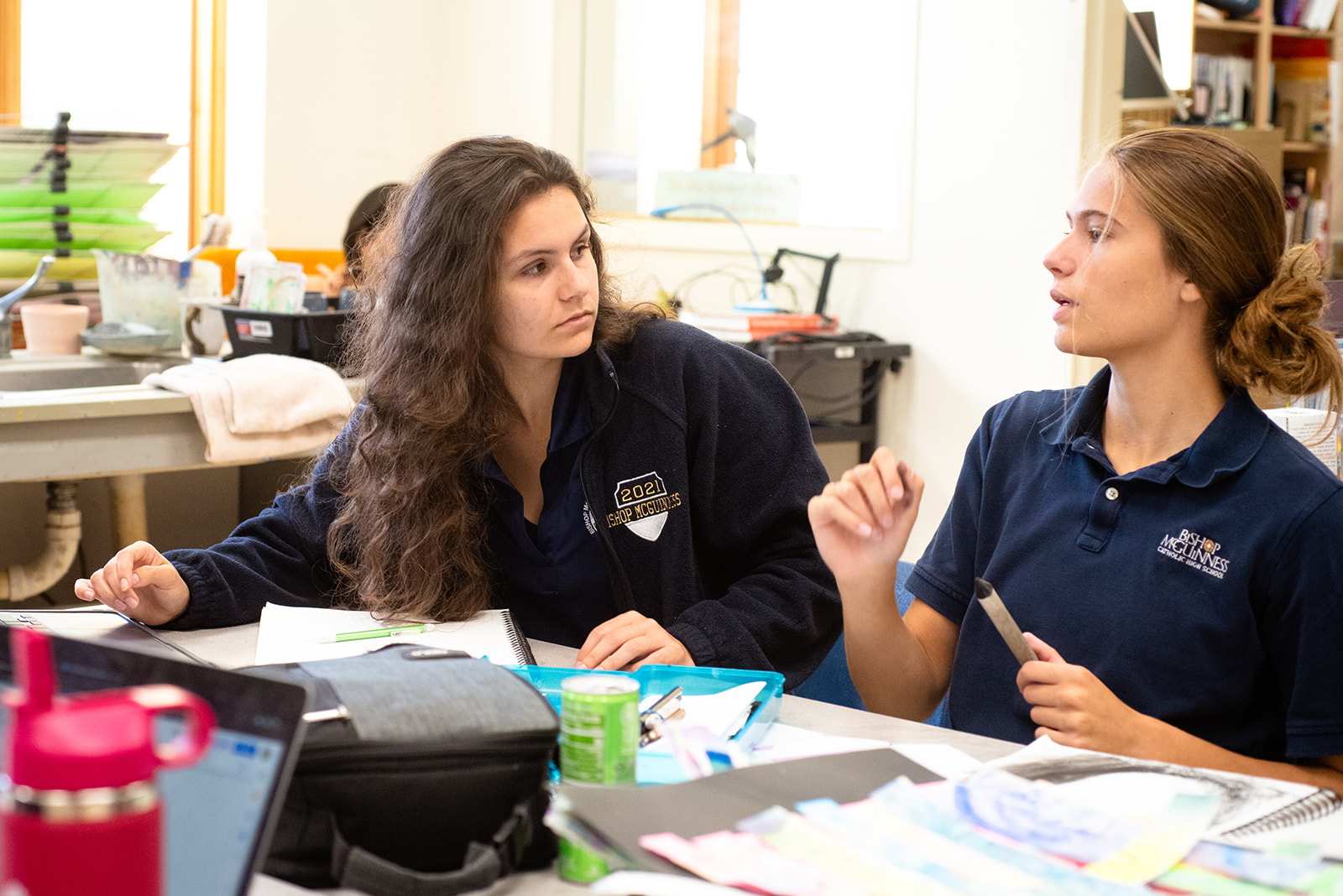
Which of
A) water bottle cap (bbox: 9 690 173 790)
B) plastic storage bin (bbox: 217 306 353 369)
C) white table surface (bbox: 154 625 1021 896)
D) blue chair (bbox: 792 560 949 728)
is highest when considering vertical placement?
plastic storage bin (bbox: 217 306 353 369)

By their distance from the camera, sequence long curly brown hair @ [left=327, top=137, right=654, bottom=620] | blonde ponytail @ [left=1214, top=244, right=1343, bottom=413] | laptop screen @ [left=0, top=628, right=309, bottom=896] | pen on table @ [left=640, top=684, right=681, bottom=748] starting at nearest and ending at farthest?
laptop screen @ [left=0, top=628, right=309, bottom=896] < pen on table @ [left=640, top=684, right=681, bottom=748] < blonde ponytail @ [left=1214, top=244, right=1343, bottom=413] < long curly brown hair @ [left=327, top=137, right=654, bottom=620]

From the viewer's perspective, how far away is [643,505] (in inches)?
55.3

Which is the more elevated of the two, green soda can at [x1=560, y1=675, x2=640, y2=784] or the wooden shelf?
the wooden shelf

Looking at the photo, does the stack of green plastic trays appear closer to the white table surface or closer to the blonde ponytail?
the white table surface

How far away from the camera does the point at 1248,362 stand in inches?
47.1

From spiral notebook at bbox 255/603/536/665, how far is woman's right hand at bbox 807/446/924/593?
0.31 m

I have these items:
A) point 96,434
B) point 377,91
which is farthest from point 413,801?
point 377,91

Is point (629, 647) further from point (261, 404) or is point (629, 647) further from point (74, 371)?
point (74, 371)

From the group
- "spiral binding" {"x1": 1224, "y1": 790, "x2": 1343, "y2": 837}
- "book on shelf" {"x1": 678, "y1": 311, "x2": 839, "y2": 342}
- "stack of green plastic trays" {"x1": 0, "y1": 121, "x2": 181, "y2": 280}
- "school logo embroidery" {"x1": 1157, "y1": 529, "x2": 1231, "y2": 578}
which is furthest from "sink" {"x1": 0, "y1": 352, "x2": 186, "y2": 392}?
"spiral binding" {"x1": 1224, "y1": 790, "x2": 1343, "y2": 837}

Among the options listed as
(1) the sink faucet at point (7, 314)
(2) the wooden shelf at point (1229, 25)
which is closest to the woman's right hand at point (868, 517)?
(1) the sink faucet at point (7, 314)

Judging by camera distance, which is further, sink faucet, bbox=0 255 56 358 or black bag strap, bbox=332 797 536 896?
sink faucet, bbox=0 255 56 358

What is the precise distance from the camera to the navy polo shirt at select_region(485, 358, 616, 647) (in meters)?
1.43

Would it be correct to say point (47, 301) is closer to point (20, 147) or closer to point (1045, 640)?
point (20, 147)

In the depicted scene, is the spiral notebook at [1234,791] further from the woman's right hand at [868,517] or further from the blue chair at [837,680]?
the blue chair at [837,680]
